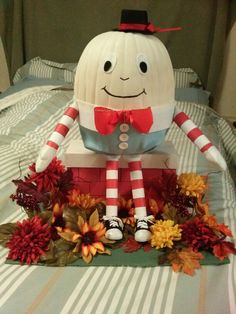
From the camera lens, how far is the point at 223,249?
79 centimetres

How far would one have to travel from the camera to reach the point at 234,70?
2477mm

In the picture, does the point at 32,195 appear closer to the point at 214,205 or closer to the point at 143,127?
the point at 143,127

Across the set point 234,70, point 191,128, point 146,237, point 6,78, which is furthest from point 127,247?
point 6,78

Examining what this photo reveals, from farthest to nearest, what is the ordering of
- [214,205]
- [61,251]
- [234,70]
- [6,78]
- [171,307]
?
[6,78] → [234,70] → [214,205] → [61,251] → [171,307]

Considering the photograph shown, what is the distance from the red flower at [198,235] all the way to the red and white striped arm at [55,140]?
0.98 ft

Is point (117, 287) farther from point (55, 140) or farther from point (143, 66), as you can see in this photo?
point (143, 66)

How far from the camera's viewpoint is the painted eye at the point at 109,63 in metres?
0.81

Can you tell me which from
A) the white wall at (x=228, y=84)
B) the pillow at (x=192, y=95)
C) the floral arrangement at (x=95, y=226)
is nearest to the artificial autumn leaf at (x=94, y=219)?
the floral arrangement at (x=95, y=226)

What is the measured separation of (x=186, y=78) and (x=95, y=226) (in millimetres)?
1679

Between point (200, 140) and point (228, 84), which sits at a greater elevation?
point (200, 140)

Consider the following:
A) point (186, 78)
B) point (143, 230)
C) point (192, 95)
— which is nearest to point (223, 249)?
point (143, 230)

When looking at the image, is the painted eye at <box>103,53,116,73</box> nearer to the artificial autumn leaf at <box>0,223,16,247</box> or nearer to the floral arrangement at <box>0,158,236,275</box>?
the floral arrangement at <box>0,158,236,275</box>

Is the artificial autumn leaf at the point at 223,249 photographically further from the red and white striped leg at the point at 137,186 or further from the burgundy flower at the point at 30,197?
the burgundy flower at the point at 30,197

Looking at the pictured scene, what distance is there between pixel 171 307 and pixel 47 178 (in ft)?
1.25
